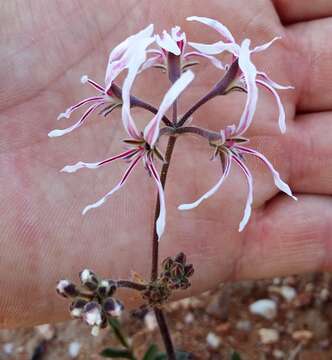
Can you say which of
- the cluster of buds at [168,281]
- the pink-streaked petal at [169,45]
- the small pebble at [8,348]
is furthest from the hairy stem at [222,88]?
the small pebble at [8,348]

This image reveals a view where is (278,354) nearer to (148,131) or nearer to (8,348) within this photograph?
(8,348)

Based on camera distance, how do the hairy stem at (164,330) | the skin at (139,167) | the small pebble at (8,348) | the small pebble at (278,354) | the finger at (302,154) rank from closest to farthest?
the hairy stem at (164,330) < the skin at (139,167) < the finger at (302,154) < the small pebble at (278,354) < the small pebble at (8,348)

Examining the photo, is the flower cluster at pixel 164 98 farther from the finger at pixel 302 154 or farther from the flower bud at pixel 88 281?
the finger at pixel 302 154

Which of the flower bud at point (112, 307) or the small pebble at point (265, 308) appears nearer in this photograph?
the flower bud at point (112, 307)

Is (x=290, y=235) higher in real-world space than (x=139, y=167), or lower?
lower

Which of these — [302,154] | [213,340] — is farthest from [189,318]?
[302,154]

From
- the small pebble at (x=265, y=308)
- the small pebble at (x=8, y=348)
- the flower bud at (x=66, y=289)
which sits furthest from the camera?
the small pebble at (x=8, y=348)

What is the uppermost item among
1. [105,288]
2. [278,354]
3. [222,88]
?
[222,88]
